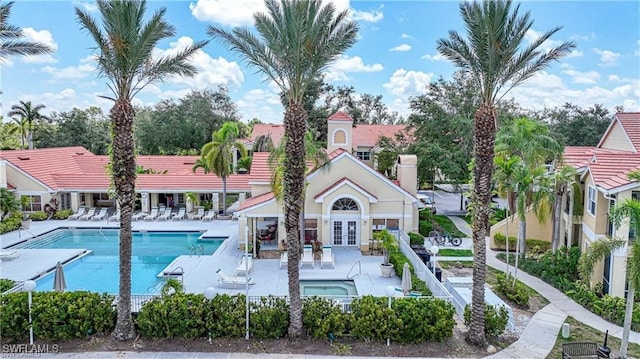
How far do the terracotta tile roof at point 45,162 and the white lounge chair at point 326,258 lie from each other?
2455cm

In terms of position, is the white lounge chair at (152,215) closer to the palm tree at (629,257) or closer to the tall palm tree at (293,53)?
the tall palm tree at (293,53)

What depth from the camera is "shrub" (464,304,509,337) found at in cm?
1322

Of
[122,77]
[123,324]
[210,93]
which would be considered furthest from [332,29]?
[210,93]

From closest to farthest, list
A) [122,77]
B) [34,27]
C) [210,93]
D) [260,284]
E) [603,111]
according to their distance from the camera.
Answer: [122,77], [34,27], [260,284], [603,111], [210,93]

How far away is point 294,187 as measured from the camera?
12711 millimetres

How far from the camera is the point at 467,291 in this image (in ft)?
55.9

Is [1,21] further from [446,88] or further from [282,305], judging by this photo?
[446,88]

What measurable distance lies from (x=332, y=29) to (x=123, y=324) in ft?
35.3

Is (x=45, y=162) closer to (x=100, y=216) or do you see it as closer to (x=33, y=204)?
(x=33, y=204)

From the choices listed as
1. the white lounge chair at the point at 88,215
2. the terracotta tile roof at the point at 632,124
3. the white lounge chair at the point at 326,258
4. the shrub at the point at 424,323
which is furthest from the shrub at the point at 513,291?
Result: the white lounge chair at the point at 88,215

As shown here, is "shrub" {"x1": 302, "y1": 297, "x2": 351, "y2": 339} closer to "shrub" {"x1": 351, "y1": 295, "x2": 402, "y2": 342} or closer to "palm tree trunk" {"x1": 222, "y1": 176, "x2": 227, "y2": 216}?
"shrub" {"x1": 351, "y1": 295, "x2": 402, "y2": 342}

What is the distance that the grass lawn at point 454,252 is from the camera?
2361 centimetres

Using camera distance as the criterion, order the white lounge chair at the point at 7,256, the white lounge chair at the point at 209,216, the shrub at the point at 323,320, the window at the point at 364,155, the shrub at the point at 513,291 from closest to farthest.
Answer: the shrub at the point at 323,320 → the shrub at the point at 513,291 → the white lounge chair at the point at 7,256 → the white lounge chair at the point at 209,216 → the window at the point at 364,155

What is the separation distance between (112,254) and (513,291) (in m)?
21.3
